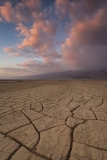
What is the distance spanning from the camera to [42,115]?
1.97 m

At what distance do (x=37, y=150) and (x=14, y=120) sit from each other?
91cm

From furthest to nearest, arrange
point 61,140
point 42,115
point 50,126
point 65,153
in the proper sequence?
1. point 42,115
2. point 50,126
3. point 61,140
4. point 65,153

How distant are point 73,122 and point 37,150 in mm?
812

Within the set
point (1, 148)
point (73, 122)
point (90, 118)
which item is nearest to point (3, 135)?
point (1, 148)

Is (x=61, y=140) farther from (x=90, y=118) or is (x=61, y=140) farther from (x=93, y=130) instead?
(x=90, y=118)

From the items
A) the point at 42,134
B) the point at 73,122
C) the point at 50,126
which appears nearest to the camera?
the point at 42,134

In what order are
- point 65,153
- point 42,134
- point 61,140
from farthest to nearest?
point 42,134 < point 61,140 < point 65,153

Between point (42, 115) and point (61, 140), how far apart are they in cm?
84

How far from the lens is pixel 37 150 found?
1053mm

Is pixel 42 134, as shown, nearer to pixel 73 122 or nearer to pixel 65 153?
pixel 65 153

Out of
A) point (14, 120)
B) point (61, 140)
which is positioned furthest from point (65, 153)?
point (14, 120)

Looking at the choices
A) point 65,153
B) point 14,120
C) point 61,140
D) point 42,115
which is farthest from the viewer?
point 42,115

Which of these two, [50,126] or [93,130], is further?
[50,126]

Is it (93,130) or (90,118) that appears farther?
(90,118)
